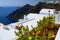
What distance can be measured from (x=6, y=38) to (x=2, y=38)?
0.07m

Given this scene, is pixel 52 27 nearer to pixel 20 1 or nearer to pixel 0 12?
pixel 0 12

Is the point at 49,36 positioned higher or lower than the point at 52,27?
lower

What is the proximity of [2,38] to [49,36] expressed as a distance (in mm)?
836

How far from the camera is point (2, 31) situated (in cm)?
341

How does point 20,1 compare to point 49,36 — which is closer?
point 49,36

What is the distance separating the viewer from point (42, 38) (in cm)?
257

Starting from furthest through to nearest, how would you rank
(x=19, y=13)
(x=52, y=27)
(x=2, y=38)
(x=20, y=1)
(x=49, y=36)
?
(x=19, y=13), (x=20, y=1), (x=52, y=27), (x=2, y=38), (x=49, y=36)

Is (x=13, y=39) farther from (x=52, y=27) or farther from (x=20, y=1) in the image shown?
(x=20, y=1)

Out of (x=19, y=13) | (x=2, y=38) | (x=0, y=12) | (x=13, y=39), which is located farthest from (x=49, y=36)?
(x=19, y=13)

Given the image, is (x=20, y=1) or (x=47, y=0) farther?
(x=47, y=0)

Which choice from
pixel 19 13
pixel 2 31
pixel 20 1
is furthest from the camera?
pixel 19 13

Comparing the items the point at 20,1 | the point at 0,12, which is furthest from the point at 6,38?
the point at 20,1

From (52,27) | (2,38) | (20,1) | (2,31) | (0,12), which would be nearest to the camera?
(2,38)

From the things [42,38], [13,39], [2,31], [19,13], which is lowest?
[42,38]
